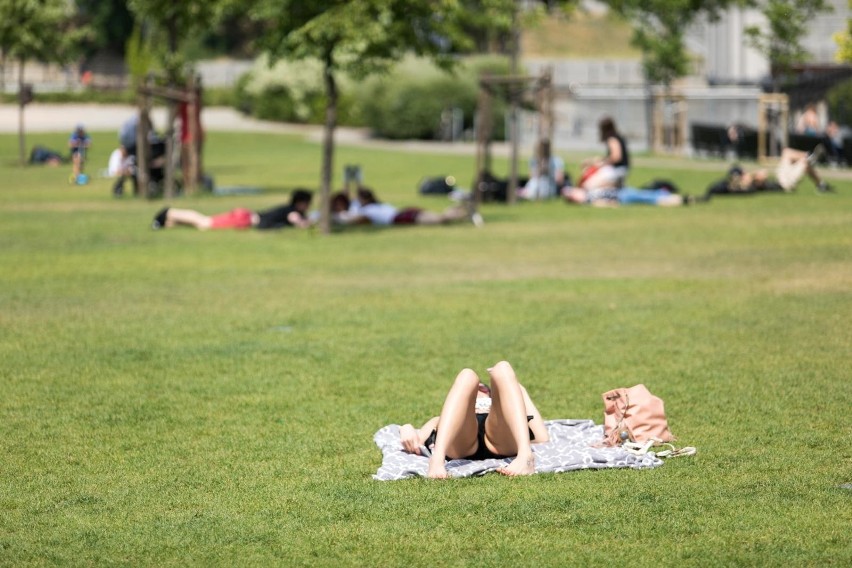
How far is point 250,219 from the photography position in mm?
22828

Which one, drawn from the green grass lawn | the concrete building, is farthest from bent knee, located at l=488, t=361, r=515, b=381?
the concrete building

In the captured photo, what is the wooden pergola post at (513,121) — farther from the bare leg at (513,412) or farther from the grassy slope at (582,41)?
the grassy slope at (582,41)

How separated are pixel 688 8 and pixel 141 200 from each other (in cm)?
2250

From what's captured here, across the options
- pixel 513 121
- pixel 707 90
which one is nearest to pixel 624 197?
pixel 513 121

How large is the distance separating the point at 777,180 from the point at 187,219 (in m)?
12.1

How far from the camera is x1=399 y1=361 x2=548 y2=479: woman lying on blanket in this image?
797 cm

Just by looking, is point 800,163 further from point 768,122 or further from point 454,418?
point 454,418

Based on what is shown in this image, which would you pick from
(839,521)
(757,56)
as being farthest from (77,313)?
(757,56)

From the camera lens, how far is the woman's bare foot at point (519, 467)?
7.98 metres

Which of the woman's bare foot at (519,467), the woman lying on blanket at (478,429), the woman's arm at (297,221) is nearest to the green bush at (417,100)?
the woman's arm at (297,221)

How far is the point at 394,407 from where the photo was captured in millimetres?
10023

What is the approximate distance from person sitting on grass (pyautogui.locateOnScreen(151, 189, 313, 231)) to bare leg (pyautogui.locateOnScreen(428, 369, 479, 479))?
14.5m

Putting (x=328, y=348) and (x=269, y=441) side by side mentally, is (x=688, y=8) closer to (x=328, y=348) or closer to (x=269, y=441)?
(x=328, y=348)

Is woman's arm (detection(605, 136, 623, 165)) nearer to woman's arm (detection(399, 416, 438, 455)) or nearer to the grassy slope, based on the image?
woman's arm (detection(399, 416, 438, 455))
